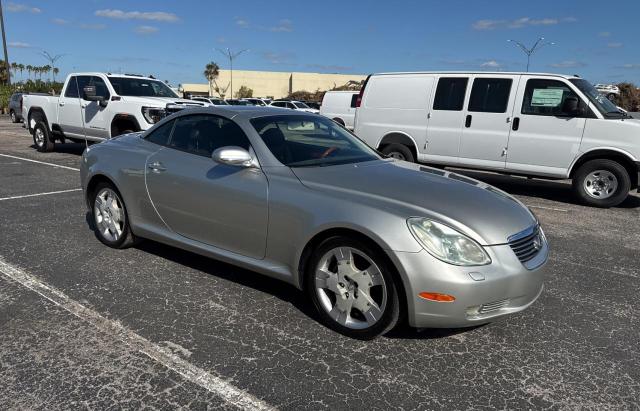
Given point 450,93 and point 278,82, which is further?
point 278,82

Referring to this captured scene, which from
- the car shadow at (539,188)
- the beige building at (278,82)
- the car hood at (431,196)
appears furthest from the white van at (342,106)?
the beige building at (278,82)

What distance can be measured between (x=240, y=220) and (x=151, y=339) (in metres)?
1.03

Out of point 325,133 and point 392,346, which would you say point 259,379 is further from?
point 325,133

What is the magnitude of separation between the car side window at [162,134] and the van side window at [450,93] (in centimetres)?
576

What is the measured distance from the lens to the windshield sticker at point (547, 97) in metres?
8.11

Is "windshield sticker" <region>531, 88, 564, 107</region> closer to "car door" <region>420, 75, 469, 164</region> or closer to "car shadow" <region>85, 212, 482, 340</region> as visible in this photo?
"car door" <region>420, 75, 469, 164</region>

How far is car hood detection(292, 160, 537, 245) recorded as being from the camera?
3.08 meters

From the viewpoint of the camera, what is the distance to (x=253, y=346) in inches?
126

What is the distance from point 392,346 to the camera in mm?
3230

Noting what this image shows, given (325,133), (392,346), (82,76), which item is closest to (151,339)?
(392,346)

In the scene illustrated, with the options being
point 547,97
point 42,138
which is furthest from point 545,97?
point 42,138

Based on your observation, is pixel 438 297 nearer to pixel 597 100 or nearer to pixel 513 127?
pixel 513 127

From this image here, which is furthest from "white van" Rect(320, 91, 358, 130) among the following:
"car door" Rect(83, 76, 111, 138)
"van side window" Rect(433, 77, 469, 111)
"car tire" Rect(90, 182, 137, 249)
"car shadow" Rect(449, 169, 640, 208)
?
"car tire" Rect(90, 182, 137, 249)

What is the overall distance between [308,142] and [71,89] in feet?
32.7
